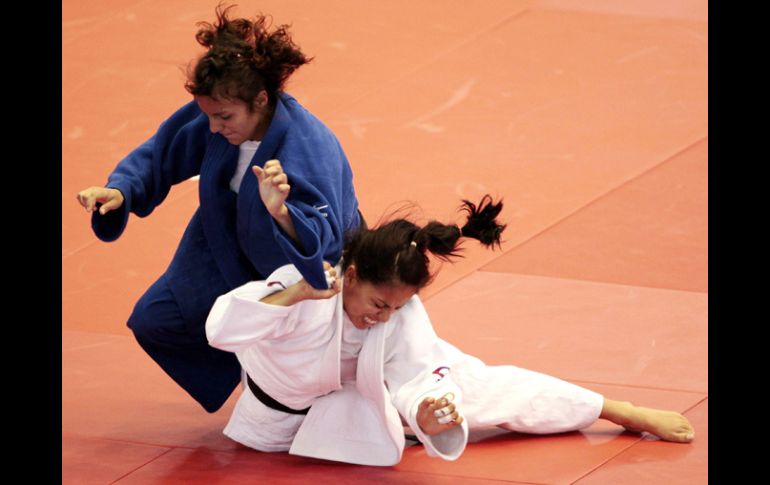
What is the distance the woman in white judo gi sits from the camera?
3000 millimetres

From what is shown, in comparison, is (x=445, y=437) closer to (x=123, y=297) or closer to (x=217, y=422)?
(x=217, y=422)

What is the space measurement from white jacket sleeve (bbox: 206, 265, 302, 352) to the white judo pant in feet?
1.17

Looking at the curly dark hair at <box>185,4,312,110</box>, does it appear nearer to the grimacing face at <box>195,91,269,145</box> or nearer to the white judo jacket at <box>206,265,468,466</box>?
the grimacing face at <box>195,91,269,145</box>

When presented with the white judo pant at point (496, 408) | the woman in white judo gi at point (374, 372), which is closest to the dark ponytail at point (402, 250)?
the woman in white judo gi at point (374, 372)

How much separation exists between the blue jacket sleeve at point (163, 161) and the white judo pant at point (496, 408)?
59 cm

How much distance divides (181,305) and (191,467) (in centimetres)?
46

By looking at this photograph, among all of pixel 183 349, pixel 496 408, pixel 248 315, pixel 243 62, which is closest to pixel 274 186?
pixel 248 315

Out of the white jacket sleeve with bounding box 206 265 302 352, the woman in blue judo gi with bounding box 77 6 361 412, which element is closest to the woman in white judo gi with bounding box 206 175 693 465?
the white jacket sleeve with bounding box 206 265 302 352

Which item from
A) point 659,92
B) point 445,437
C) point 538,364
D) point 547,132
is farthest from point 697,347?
point 659,92

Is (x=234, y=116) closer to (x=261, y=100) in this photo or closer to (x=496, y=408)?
(x=261, y=100)

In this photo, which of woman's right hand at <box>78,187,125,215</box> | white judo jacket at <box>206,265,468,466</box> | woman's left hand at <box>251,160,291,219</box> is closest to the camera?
woman's left hand at <box>251,160,291,219</box>

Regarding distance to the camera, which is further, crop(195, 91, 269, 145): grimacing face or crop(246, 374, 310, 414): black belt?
crop(246, 374, 310, 414): black belt

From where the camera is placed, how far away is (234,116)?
3.15 meters

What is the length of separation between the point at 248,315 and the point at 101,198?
1.90 feet
